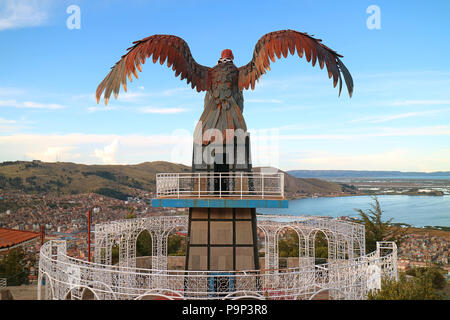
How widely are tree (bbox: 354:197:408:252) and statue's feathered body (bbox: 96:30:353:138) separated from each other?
1410cm

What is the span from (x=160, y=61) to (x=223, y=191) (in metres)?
5.27

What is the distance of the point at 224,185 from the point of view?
13.2 metres

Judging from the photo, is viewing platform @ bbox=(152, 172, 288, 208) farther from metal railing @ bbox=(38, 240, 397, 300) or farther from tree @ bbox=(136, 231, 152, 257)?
tree @ bbox=(136, 231, 152, 257)

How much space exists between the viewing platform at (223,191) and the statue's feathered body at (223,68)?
2083mm

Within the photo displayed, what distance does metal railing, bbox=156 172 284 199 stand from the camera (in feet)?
39.9

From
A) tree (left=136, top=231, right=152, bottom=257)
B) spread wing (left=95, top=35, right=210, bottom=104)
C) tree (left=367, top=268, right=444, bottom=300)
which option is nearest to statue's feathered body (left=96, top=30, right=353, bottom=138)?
spread wing (left=95, top=35, right=210, bottom=104)

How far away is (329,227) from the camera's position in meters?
15.7

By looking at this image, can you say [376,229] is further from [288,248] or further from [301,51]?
[301,51]

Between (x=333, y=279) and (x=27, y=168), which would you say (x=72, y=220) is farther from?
(x=333, y=279)

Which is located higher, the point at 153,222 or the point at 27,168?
the point at 27,168

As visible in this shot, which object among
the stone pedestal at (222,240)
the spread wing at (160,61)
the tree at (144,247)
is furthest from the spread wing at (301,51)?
the tree at (144,247)

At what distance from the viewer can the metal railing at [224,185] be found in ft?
39.9
